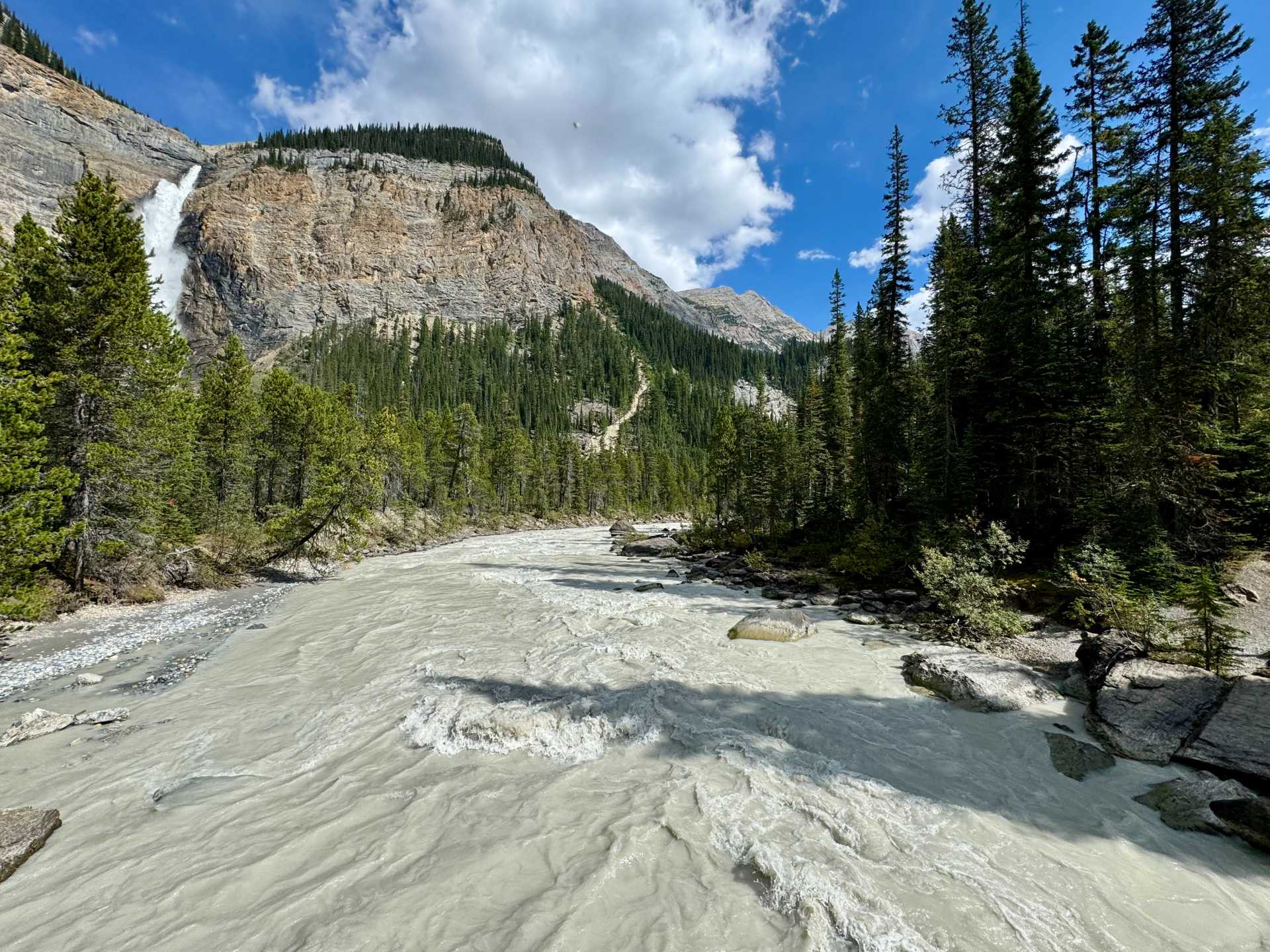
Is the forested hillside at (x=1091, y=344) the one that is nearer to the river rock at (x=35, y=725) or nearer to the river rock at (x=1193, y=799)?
the river rock at (x=1193, y=799)

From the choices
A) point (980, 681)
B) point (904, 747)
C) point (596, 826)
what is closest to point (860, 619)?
point (980, 681)

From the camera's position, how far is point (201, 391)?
89.6 ft

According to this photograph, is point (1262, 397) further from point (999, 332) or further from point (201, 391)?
point (201, 391)

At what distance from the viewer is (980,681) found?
8008mm

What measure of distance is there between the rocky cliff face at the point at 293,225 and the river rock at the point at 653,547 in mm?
126165

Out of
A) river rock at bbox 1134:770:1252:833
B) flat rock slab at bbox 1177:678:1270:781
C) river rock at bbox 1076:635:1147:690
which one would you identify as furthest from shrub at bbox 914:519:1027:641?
river rock at bbox 1134:770:1252:833

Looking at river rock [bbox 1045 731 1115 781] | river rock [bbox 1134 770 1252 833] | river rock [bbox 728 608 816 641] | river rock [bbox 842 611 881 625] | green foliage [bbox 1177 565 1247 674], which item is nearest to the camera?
river rock [bbox 1134 770 1252 833]

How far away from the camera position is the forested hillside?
38.4 feet

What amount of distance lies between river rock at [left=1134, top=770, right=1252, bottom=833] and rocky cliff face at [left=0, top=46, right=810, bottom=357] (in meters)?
151

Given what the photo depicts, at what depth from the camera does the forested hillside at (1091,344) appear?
1171 centimetres

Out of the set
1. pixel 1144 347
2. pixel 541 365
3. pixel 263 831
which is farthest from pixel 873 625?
pixel 541 365

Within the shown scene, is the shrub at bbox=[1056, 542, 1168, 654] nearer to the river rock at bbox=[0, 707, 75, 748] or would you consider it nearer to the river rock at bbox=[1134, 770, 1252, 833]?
the river rock at bbox=[1134, 770, 1252, 833]

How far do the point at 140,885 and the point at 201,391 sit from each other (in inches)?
1249

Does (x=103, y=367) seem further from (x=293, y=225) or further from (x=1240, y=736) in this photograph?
(x=293, y=225)
